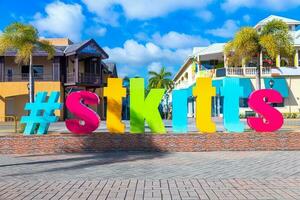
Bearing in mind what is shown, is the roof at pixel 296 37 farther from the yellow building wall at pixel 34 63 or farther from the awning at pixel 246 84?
the yellow building wall at pixel 34 63

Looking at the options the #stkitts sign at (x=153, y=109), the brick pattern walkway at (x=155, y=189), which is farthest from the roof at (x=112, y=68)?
the brick pattern walkway at (x=155, y=189)

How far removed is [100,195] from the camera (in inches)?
308

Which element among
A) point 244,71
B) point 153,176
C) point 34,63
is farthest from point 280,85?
point 153,176

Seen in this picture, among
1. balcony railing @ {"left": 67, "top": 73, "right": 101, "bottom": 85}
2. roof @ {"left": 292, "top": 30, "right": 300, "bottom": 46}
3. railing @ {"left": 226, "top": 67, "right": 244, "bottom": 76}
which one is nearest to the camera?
balcony railing @ {"left": 67, "top": 73, "right": 101, "bottom": 85}

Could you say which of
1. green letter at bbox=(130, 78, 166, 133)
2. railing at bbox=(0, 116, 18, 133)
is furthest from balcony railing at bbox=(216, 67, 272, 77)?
green letter at bbox=(130, 78, 166, 133)

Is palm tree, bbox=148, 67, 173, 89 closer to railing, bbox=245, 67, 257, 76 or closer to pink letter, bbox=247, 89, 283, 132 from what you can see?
railing, bbox=245, 67, 257, 76

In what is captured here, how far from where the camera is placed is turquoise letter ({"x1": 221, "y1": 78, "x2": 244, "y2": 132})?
608 inches

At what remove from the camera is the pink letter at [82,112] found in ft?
48.6

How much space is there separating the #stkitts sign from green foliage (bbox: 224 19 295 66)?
367 inches

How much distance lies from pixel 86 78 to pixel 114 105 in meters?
28.5

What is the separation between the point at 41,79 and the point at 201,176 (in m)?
34.5

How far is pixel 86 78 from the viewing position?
1700 inches

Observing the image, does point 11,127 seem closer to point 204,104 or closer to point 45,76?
point 45,76

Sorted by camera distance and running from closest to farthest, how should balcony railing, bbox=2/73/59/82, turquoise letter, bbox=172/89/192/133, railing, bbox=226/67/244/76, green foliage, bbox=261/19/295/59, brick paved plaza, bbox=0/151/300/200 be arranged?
brick paved plaza, bbox=0/151/300/200 → turquoise letter, bbox=172/89/192/133 → green foliage, bbox=261/19/295/59 → balcony railing, bbox=2/73/59/82 → railing, bbox=226/67/244/76
